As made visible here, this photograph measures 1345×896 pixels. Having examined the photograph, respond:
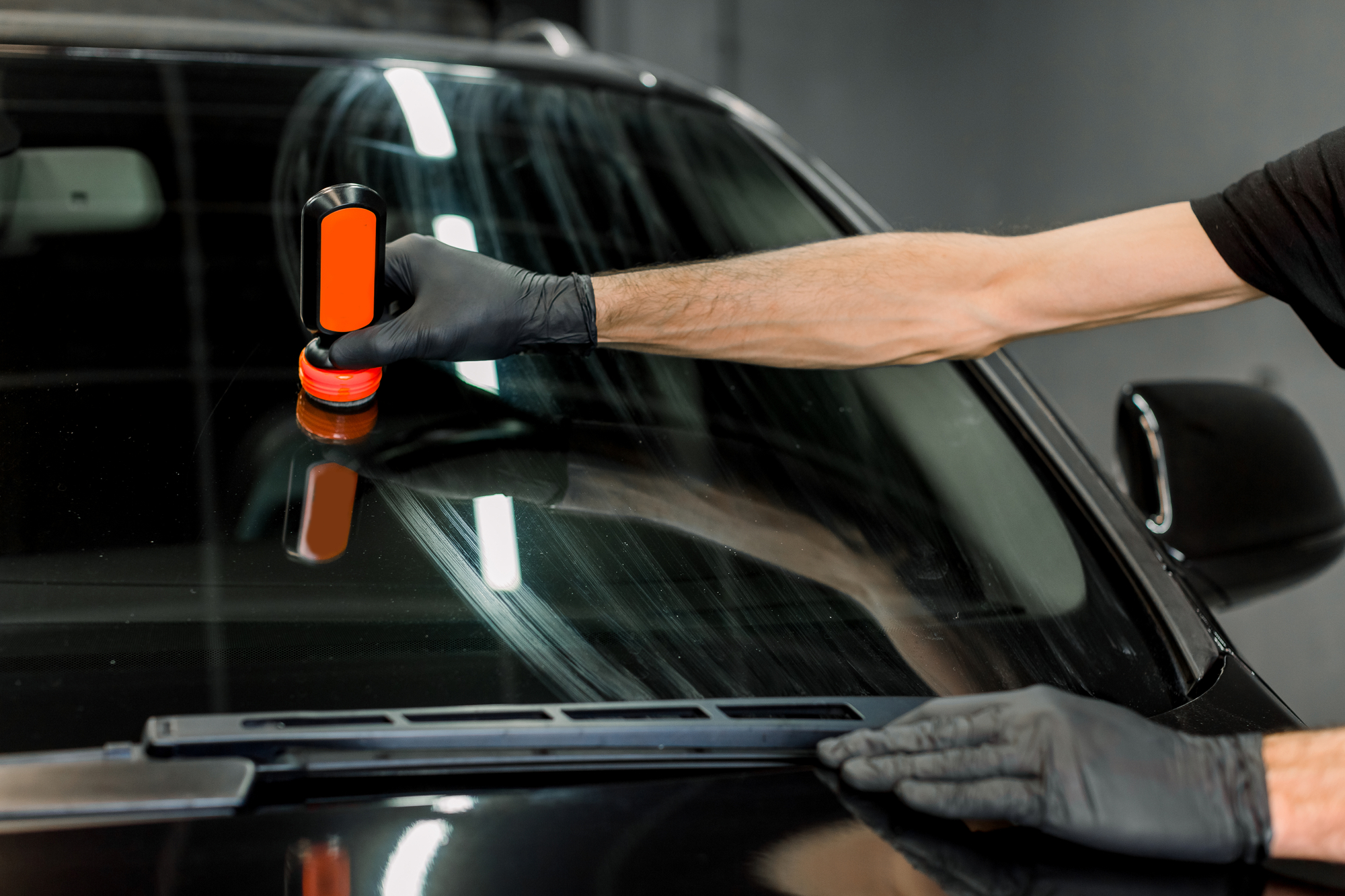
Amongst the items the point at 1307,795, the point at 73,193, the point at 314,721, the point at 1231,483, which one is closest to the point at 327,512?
the point at 314,721

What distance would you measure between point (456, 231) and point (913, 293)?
0.59m

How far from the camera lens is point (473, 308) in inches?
44.0

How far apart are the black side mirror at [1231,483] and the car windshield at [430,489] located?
209 mm

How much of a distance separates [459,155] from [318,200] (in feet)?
1.59

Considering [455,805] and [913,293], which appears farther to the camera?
[913,293]

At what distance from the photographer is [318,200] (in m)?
0.97

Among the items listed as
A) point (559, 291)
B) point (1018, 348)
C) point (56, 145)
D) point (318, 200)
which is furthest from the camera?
point (1018, 348)

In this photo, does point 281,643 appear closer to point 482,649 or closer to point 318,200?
point 482,649

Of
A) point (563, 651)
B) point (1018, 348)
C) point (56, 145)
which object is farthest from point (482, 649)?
point (1018, 348)

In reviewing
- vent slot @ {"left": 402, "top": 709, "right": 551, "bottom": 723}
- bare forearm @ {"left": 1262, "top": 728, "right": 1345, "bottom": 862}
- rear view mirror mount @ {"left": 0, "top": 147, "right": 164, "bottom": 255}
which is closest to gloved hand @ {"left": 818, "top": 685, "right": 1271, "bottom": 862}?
bare forearm @ {"left": 1262, "top": 728, "right": 1345, "bottom": 862}

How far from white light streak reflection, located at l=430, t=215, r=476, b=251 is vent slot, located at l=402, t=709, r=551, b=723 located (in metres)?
0.71

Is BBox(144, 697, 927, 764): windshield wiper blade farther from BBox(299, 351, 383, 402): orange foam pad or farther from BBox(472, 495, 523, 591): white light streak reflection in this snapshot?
BBox(299, 351, 383, 402): orange foam pad

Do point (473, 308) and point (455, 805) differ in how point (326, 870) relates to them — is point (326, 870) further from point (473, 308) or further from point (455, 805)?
point (473, 308)

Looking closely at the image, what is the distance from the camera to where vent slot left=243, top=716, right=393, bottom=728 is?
68 cm
